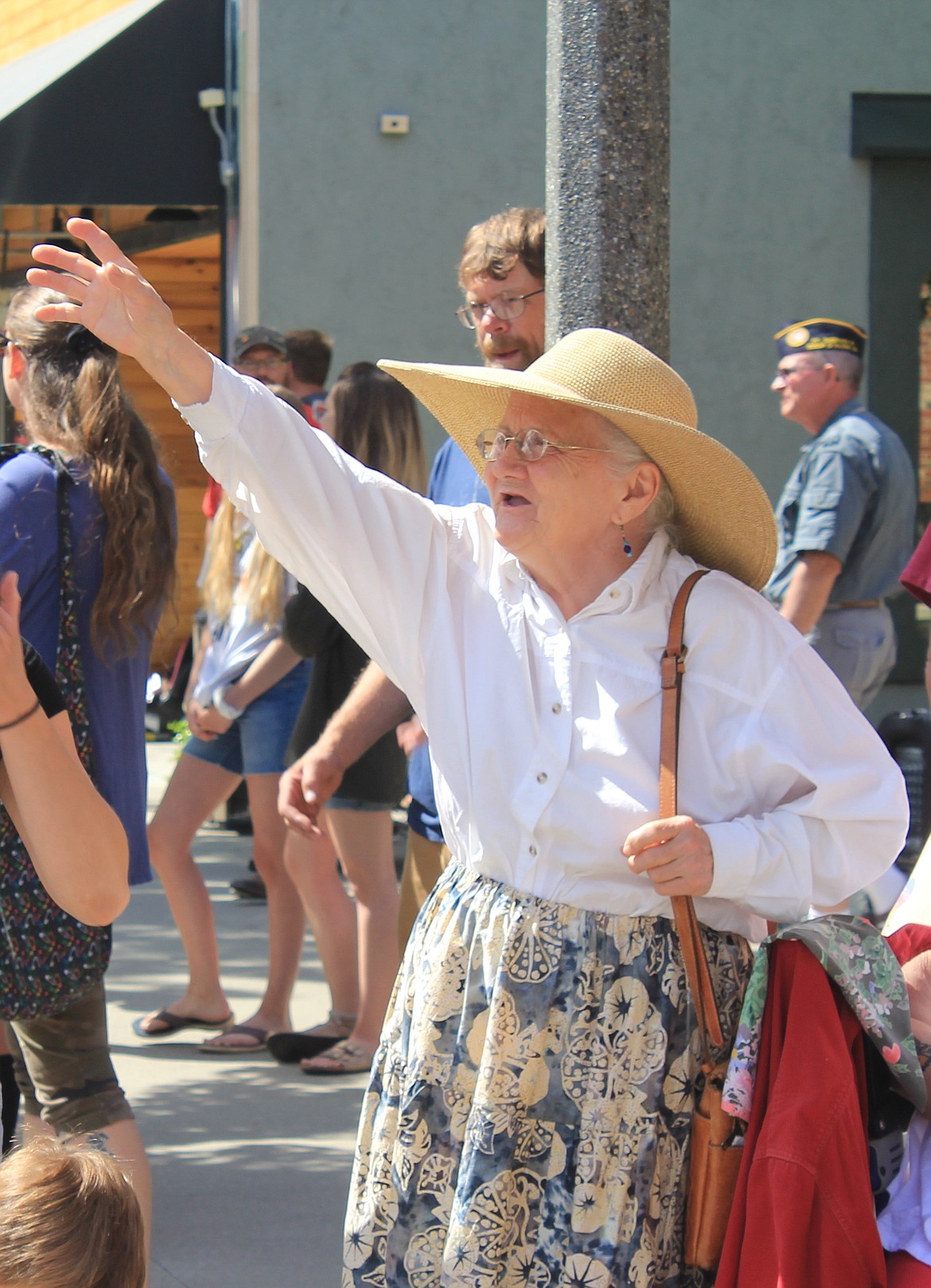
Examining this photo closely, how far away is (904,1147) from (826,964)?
0.39 metres

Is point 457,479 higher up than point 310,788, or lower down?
higher up

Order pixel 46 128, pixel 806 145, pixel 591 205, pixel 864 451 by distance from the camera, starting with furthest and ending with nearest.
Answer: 1. pixel 806 145
2. pixel 46 128
3. pixel 864 451
4. pixel 591 205

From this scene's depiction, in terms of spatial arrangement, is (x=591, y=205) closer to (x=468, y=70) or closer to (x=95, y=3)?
(x=468, y=70)

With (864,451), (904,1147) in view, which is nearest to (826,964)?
(904,1147)

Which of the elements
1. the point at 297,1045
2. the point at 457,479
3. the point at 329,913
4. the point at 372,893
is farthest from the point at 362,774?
the point at 457,479

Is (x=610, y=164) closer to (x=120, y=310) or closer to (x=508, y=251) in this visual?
(x=508, y=251)

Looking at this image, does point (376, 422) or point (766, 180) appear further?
point (766, 180)

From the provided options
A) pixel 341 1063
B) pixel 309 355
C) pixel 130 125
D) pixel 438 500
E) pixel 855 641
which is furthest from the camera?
pixel 130 125

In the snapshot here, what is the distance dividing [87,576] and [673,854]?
1.49 meters

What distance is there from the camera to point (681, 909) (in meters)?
2.30

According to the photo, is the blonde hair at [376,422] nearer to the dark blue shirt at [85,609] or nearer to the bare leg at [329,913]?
the bare leg at [329,913]

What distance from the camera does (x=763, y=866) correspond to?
228cm

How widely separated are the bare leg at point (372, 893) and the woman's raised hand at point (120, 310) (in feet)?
8.36

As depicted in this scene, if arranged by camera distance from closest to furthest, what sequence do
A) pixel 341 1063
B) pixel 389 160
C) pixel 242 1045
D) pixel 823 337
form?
pixel 341 1063, pixel 242 1045, pixel 823 337, pixel 389 160
